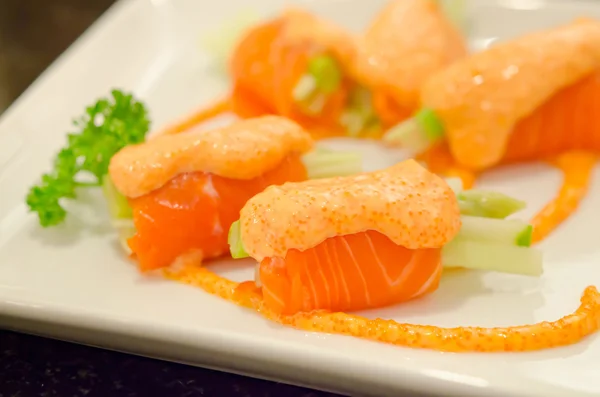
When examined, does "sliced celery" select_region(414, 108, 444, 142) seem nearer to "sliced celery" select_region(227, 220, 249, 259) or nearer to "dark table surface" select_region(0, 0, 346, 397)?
"sliced celery" select_region(227, 220, 249, 259)

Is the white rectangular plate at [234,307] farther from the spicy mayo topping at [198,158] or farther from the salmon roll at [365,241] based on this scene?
the spicy mayo topping at [198,158]

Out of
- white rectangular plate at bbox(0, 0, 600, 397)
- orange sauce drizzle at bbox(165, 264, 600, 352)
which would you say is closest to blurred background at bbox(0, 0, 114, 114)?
white rectangular plate at bbox(0, 0, 600, 397)

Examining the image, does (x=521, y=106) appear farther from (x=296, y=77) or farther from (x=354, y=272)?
(x=354, y=272)

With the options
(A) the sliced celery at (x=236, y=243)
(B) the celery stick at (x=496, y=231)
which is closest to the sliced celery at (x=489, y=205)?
(B) the celery stick at (x=496, y=231)

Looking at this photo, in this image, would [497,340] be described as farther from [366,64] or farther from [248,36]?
[248,36]

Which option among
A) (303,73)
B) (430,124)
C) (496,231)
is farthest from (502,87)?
(303,73)

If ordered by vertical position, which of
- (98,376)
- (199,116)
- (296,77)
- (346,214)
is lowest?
(98,376)
